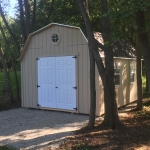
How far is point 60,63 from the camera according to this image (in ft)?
32.4

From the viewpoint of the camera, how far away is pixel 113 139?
5863 millimetres

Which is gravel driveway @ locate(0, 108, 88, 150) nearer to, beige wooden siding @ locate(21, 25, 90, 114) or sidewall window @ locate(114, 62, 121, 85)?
beige wooden siding @ locate(21, 25, 90, 114)

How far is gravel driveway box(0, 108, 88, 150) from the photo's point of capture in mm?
6050

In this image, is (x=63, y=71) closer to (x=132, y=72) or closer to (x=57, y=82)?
(x=57, y=82)

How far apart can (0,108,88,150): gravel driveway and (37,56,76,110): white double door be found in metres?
0.44

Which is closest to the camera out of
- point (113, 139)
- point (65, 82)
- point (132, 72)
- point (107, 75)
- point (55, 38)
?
point (113, 139)

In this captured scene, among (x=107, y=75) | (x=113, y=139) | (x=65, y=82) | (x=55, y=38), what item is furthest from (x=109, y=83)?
(x=55, y=38)

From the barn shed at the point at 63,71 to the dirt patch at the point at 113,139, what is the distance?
2.40m

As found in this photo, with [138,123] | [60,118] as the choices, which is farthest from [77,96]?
[138,123]

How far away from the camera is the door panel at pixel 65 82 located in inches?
377

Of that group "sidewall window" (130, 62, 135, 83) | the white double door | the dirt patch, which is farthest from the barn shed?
the dirt patch

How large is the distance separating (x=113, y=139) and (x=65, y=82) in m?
4.30

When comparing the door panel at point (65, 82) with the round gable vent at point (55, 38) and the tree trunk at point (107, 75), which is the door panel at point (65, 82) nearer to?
the round gable vent at point (55, 38)

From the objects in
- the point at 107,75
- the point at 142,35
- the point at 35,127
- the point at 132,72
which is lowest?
the point at 35,127
